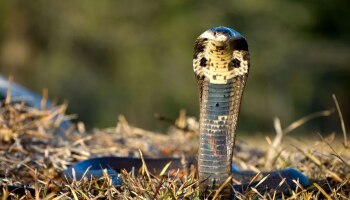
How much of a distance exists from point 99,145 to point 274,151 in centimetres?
111

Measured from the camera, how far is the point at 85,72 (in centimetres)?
2264

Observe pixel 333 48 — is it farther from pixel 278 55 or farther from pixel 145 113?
pixel 145 113

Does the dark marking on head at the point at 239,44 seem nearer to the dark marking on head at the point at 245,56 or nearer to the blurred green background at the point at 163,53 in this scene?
the dark marking on head at the point at 245,56

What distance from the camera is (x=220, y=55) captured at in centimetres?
292

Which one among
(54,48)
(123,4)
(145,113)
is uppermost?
(123,4)

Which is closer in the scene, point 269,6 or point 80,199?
point 80,199

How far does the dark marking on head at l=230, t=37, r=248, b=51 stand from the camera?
2.82 metres

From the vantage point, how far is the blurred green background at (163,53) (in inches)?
829

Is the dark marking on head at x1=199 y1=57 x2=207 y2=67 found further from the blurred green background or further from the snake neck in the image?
the blurred green background

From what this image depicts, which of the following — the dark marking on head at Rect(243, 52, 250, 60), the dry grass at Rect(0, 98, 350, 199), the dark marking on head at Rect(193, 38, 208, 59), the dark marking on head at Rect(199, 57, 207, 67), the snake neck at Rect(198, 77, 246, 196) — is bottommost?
the dry grass at Rect(0, 98, 350, 199)

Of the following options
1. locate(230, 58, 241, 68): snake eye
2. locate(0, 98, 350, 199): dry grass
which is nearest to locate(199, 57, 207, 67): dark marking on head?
locate(230, 58, 241, 68): snake eye

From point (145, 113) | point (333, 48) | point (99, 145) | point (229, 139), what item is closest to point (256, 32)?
point (333, 48)

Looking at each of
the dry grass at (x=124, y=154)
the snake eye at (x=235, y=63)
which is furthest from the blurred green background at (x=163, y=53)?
the snake eye at (x=235, y=63)

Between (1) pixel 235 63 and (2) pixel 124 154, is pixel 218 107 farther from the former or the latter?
(2) pixel 124 154
